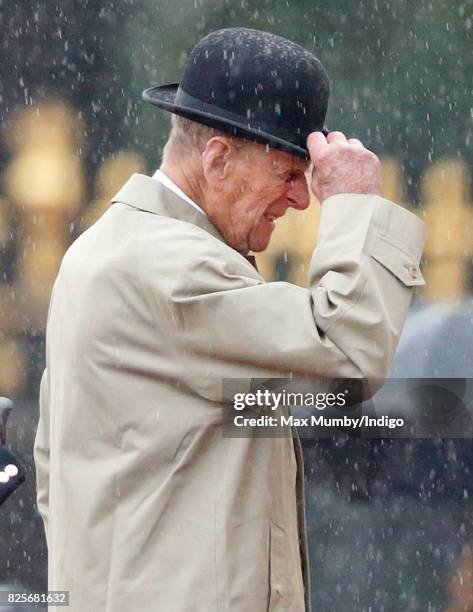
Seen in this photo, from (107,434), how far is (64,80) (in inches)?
96.4

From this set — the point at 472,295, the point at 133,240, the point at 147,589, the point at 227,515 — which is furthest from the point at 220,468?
the point at 472,295

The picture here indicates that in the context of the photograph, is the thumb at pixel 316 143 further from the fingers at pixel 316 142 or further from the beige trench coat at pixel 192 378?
the beige trench coat at pixel 192 378

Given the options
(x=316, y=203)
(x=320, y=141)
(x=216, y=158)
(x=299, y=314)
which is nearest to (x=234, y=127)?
(x=216, y=158)

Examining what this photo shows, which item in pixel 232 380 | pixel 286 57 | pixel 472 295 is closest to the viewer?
pixel 232 380

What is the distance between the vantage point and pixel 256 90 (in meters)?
2.54

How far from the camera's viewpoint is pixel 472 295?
450 centimetres

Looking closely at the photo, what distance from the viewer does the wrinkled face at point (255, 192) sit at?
2576 millimetres

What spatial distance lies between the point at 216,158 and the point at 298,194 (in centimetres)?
20

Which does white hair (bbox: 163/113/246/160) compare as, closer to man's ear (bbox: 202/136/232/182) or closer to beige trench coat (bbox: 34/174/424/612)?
man's ear (bbox: 202/136/232/182)

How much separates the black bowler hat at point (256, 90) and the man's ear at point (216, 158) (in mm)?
29

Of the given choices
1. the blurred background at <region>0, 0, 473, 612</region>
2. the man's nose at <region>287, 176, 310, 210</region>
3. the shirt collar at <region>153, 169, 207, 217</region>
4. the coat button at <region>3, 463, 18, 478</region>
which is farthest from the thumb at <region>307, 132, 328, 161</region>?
the blurred background at <region>0, 0, 473, 612</region>

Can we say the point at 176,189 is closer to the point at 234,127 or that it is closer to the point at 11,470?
the point at 234,127

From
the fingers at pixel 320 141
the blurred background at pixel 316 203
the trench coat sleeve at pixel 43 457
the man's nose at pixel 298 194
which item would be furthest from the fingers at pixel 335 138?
the blurred background at pixel 316 203

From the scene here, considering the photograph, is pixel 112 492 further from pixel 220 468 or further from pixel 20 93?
pixel 20 93
